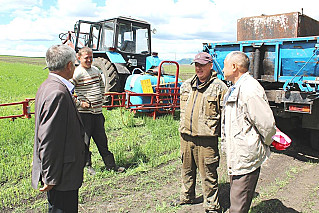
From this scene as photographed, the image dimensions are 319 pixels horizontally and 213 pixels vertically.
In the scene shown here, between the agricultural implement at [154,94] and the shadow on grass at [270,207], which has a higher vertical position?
the agricultural implement at [154,94]

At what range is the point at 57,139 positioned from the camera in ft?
6.30

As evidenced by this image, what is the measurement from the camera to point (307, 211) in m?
3.13

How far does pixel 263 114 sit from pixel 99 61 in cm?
633

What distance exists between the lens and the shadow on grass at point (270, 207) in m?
3.11

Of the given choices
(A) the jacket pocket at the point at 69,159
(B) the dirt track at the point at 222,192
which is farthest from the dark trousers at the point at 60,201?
(B) the dirt track at the point at 222,192

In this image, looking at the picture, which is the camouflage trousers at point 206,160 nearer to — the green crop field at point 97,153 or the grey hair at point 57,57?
the green crop field at point 97,153

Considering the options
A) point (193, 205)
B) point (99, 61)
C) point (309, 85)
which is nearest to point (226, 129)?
point (193, 205)

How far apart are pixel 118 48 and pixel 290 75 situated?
492cm

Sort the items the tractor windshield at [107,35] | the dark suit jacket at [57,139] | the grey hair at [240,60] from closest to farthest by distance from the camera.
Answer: the dark suit jacket at [57,139] → the grey hair at [240,60] → the tractor windshield at [107,35]

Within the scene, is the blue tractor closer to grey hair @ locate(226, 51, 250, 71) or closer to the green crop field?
the green crop field

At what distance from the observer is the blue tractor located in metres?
7.66

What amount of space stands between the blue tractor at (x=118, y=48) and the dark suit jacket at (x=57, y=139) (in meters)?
5.46

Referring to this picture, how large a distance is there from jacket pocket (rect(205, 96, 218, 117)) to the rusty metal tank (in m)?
3.33

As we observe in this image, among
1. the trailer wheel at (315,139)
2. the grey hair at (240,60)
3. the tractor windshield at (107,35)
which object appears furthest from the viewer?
the tractor windshield at (107,35)
